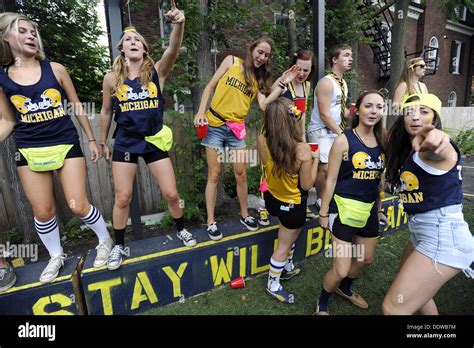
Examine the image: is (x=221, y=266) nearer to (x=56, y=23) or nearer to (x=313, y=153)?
→ (x=313, y=153)

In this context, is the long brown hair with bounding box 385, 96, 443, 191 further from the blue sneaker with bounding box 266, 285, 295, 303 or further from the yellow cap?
the blue sneaker with bounding box 266, 285, 295, 303

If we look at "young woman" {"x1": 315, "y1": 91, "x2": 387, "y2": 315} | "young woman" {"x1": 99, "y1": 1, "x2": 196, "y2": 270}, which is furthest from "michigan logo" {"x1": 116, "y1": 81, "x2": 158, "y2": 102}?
"young woman" {"x1": 315, "y1": 91, "x2": 387, "y2": 315}

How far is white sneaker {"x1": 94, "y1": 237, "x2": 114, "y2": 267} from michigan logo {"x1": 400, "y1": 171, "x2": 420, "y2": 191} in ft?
8.00

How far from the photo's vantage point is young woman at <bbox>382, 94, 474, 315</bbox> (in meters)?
1.70

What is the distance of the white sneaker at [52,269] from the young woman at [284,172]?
1.83m

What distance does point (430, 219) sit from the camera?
1.80m

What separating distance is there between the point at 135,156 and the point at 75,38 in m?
5.92

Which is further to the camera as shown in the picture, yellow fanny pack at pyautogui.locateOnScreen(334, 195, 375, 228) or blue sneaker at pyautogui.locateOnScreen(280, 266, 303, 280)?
blue sneaker at pyautogui.locateOnScreen(280, 266, 303, 280)

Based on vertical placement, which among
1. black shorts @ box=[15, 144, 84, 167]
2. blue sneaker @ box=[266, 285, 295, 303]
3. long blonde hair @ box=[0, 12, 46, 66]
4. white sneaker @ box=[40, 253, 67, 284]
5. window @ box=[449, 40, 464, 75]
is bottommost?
blue sneaker @ box=[266, 285, 295, 303]

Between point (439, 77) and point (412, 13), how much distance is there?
4.61 meters

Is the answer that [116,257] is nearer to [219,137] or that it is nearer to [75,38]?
[219,137]

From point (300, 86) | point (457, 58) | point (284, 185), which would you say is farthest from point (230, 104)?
point (457, 58)

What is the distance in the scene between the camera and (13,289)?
212 cm

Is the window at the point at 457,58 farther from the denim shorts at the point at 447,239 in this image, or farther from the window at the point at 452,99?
the denim shorts at the point at 447,239
